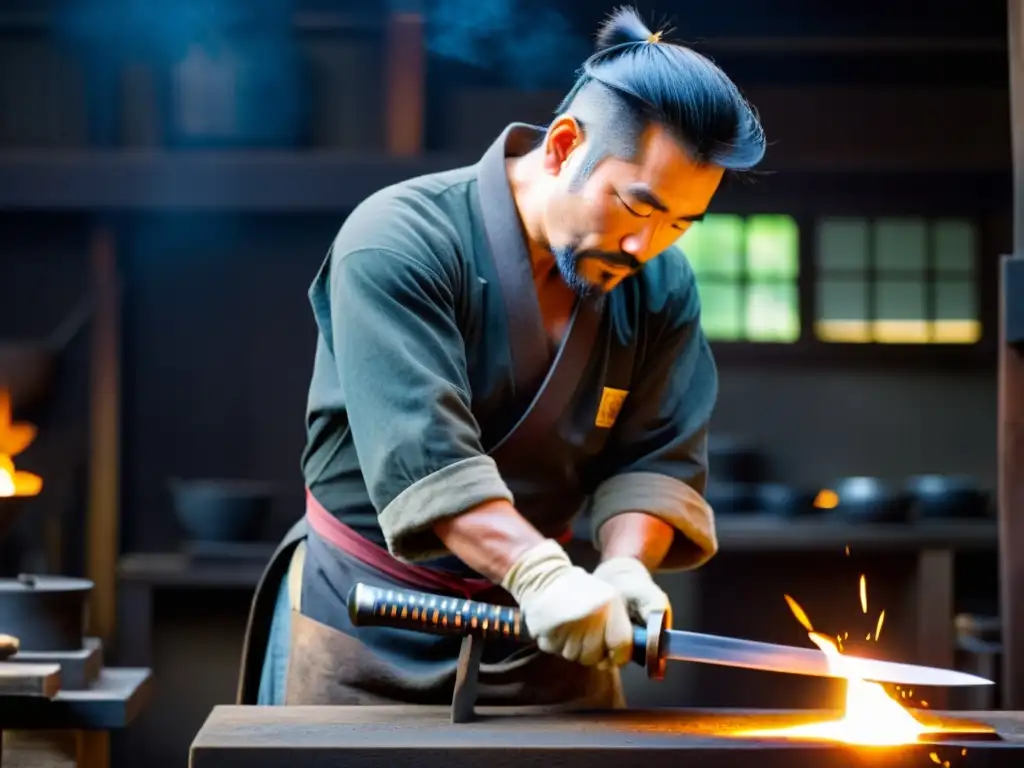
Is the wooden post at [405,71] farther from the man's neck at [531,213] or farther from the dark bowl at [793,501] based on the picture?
the man's neck at [531,213]

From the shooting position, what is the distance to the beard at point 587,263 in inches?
97.0

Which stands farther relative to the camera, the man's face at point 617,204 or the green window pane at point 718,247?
the green window pane at point 718,247

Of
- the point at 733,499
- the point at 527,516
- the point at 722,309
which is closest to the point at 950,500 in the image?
the point at 733,499

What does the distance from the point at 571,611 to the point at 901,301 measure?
557 centimetres

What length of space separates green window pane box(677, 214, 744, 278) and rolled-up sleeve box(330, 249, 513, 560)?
4.92 metres

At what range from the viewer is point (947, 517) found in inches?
250

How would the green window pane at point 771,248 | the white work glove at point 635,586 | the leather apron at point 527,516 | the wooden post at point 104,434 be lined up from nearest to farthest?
1. the white work glove at point 635,586
2. the leather apron at point 527,516
3. the wooden post at point 104,434
4. the green window pane at point 771,248

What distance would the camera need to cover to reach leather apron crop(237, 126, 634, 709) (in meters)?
2.56

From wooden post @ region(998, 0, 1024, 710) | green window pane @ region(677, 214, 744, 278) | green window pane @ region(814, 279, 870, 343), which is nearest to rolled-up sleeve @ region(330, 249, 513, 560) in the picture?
wooden post @ region(998, 0, 1024, 710)

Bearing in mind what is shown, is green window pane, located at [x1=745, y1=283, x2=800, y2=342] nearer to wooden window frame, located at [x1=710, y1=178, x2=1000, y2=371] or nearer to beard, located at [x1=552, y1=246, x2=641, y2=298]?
wooden window frame, located at [x1=710, y1=178, x2=1000, y2=371]

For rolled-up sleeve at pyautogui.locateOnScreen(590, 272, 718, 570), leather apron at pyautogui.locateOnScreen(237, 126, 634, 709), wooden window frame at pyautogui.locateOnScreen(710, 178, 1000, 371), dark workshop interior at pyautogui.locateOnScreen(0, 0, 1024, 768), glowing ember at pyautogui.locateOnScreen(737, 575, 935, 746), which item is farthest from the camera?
wooden window frame at pyautogui.locateOnScreen(710, 178, 1000, 371)

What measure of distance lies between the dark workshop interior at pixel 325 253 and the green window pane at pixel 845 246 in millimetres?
15

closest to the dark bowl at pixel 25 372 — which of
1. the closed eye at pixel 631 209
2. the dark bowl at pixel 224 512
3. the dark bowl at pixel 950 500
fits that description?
the dark bowl at pixel 224 512

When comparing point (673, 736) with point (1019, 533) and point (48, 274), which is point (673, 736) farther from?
point (48, 274)
